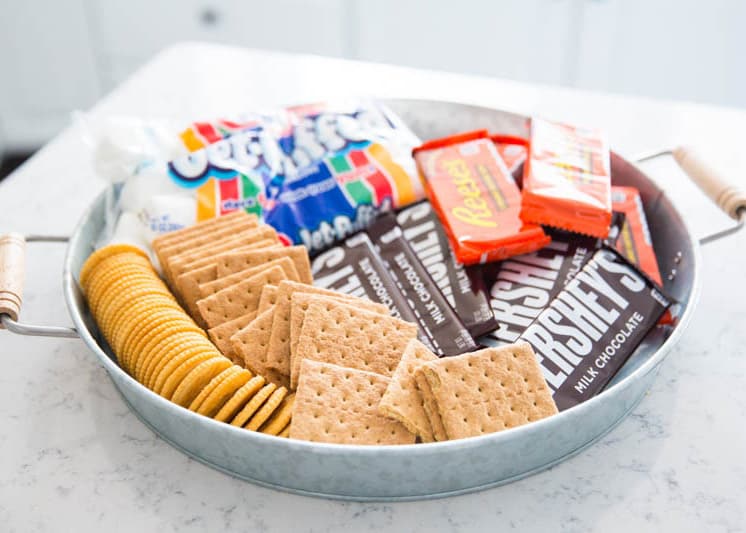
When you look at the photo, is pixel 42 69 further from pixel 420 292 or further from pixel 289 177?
pixel 420 292

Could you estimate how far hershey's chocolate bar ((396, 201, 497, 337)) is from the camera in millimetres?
889

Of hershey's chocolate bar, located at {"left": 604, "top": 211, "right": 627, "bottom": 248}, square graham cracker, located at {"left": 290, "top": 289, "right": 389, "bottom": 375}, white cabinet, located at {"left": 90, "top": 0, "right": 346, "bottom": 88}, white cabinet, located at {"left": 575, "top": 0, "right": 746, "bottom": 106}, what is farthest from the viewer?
white cabinet, located at {"left": 90, "top": 0, "right": 346, "bottom": 88}

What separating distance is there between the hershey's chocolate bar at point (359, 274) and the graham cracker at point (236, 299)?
0.11m

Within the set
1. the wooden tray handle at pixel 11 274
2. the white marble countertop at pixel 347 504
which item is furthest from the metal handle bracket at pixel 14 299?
the white marble countertop at pixel 347 504

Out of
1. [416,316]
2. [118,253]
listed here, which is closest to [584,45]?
[416,316]

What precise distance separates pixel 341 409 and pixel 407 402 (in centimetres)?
6

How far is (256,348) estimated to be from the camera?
0.79 metres

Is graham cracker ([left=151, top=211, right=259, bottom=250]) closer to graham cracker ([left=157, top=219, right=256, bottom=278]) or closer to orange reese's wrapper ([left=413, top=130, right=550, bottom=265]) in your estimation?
graham cracker ([left=157, top=219, right=256, bottom=278])

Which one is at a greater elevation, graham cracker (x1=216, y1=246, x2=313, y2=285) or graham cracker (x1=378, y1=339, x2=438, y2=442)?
graham cracker (x1=216, y1=246, x2=313, y2=285)

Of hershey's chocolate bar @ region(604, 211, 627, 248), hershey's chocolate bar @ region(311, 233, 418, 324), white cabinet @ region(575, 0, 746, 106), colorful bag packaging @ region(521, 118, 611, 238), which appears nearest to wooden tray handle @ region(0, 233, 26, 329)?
hershey's chocolate bar @ region(311, 233, 418, 324)

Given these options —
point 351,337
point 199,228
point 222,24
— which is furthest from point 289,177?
point 222,24

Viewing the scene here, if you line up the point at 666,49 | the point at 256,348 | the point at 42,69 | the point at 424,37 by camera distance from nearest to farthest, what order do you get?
the point at 256,348, the point at 666,49, the point at 424,37, the point at 42,69

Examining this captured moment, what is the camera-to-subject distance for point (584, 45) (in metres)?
2.26

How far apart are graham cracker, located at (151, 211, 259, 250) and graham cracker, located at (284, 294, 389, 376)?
0.20 metres
